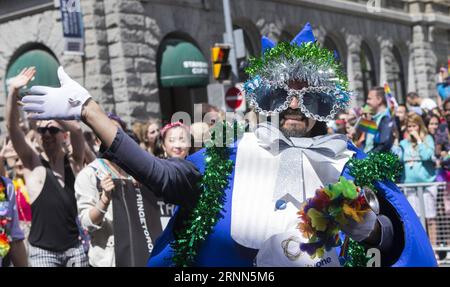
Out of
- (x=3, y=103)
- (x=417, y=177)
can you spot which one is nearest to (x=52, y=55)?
(x=3, y=103)

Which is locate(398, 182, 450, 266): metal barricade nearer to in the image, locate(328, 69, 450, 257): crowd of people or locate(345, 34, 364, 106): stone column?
locate(328, 69, 450, 257): crowd of people

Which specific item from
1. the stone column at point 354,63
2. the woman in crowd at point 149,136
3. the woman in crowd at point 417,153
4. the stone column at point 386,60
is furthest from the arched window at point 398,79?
the woman in crowd at point 149,136

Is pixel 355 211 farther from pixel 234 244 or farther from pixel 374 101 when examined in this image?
pixel 374 101

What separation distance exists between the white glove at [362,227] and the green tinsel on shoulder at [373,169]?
32 cm

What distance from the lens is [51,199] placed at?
254 inches

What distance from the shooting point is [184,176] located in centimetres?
336

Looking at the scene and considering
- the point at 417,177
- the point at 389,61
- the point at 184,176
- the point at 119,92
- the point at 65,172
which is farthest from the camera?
the point at 389,61

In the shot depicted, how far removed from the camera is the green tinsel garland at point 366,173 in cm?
353

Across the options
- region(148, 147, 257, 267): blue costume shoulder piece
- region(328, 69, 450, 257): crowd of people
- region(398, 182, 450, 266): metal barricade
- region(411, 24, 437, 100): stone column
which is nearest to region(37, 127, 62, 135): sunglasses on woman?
region(148, 147, 257, 267): blue costume shoulder piece

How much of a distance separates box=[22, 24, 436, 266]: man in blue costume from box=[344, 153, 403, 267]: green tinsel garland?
39 mm

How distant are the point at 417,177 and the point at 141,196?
4.70 m

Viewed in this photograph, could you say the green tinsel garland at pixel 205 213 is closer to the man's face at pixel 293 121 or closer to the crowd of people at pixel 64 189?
the man's face at pixel 293 121

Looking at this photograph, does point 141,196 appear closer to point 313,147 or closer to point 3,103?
point 313,147

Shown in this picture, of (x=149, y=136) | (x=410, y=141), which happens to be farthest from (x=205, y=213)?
(x=410, y=141)
